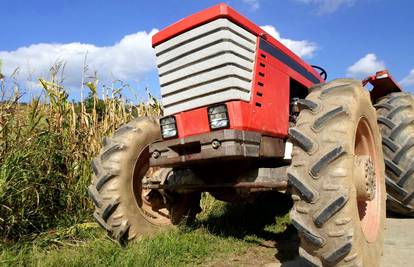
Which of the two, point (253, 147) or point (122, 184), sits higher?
point (253, 147)

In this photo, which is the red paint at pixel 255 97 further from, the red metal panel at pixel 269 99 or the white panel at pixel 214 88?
the white panel at pixel 214 88

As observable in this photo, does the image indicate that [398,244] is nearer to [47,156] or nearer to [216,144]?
[216,144]

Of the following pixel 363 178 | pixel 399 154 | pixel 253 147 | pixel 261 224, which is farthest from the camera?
pixel 261 224

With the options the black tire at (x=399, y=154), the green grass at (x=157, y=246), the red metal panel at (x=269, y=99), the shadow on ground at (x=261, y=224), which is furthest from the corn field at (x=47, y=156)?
the black tire at (x=399, y=154)

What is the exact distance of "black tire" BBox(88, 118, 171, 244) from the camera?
394 centimetres

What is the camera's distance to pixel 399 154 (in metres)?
4.53

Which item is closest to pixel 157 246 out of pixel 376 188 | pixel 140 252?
pixel 140 252

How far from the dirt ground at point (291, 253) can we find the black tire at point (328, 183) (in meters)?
0.65

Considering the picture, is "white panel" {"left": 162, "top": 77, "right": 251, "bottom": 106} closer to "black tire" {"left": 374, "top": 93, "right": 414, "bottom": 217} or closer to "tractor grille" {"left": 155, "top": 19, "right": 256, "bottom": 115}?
"tractor grille" {"left": 155, "top": 19, "right": 256, "bottom": 115}

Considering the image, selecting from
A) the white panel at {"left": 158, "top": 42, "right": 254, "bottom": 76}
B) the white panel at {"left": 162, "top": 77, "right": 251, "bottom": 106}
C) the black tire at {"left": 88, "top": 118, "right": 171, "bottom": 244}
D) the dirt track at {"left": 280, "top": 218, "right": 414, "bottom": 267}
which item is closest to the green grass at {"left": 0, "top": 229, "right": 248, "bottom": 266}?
the black tire at {"left": 88, "top": 118, "right": 171, "bottom": 244}

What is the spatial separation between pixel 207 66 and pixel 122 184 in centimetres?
141

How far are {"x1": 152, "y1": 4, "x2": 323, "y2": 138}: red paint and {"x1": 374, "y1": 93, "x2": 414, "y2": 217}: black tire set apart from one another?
4.55 ft

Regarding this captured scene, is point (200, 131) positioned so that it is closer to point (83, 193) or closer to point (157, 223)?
point (157, 223)

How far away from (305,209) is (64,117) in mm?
3998
